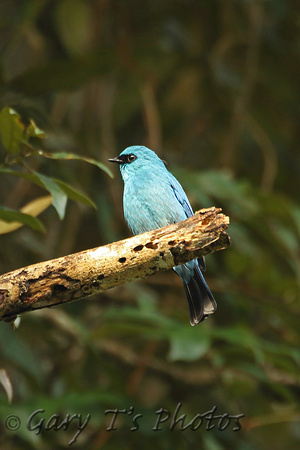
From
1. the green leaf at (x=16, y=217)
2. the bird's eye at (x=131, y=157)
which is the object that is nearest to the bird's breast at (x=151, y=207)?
the bird's eye at (x=131, y=157)

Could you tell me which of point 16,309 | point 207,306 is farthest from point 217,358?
point 16,309

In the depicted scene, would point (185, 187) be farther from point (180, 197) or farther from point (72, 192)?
point (72, 192)

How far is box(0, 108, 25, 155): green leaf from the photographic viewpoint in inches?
109

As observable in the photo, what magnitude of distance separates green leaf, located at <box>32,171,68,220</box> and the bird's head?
125cm

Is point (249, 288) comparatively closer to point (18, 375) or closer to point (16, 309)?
point (18, 375)

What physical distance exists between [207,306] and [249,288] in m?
1.90

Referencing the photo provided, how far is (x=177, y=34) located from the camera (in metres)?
6.66

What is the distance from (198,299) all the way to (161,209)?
612 millimetres

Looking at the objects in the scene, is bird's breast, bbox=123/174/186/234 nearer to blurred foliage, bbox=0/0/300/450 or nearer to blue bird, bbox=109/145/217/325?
blue bird, bbox=109/145/217/325

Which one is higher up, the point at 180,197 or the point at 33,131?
the point at 33,131

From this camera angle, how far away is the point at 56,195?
9.12ft

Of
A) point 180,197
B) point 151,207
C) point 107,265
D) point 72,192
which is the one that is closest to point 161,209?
point 151,207

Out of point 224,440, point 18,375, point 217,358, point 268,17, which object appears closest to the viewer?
point 217,358

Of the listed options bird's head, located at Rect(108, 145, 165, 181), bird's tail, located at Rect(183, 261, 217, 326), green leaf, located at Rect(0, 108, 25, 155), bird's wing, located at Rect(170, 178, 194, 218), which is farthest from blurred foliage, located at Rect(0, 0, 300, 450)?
bird's wing, located at Rect(170, 178, 194, 218)
